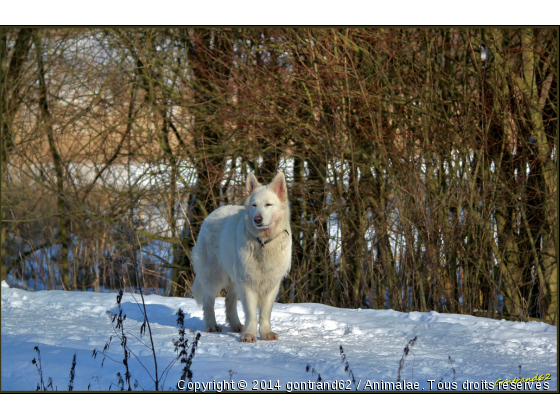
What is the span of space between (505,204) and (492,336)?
10.2 feet

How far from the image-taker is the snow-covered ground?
10.9 feet

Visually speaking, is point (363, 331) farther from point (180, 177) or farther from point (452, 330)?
point (180, 177)

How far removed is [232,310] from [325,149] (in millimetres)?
3595

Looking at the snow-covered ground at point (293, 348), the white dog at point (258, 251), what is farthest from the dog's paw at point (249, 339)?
→ the snow-covered ground at point (293, 348)

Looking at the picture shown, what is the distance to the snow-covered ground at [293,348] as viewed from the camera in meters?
3.31

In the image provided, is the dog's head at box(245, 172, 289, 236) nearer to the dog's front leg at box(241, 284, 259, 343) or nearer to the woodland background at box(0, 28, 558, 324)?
the dog's front leg at box(241, 284, 259, 343)

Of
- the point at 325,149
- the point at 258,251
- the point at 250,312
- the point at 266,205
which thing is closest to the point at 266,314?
the point at 250,312

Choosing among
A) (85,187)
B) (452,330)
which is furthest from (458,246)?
(85,187)

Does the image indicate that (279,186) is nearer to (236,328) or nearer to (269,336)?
(269,336)

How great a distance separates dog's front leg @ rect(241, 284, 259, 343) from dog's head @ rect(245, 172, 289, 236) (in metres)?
0.54

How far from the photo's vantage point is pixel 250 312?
4711 millimetres

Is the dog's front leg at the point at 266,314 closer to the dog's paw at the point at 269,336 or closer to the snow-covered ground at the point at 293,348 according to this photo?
the dog's paw at the point at 269,336

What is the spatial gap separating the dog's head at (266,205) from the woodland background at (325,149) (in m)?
1.79

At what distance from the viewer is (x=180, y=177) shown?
9.52 m
